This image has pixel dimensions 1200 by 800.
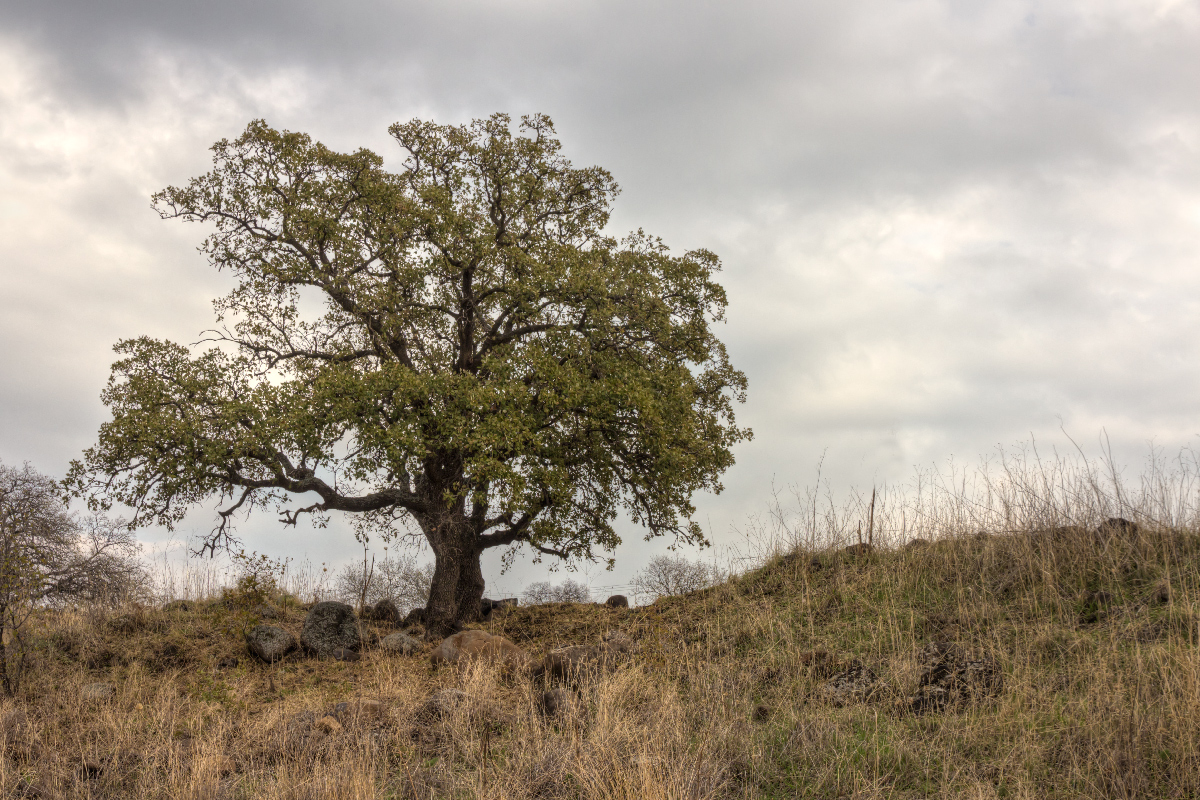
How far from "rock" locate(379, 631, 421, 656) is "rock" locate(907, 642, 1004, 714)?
9.95m

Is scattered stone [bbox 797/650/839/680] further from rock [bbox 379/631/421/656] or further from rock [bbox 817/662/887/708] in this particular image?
rock [bbox 379/631/421/656]

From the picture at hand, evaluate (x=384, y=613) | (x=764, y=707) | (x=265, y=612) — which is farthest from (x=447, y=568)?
(x=764, y=707)

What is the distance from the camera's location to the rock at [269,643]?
609 inches

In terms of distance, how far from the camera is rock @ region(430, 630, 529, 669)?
41.8 feet

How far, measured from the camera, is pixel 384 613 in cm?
1920

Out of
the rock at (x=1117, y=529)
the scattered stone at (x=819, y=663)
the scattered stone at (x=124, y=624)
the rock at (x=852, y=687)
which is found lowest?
the rock at (x=852, y=687)

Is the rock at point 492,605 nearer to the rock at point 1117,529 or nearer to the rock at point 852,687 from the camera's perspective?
the rock at point 852,687

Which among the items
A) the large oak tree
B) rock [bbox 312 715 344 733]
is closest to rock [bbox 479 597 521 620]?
the large oak tree

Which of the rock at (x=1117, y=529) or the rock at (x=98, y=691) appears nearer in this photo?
the rock at (x=1117, y=529)

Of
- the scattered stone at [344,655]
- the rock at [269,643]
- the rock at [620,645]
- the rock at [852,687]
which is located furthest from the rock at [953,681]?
the rock at [269,643]

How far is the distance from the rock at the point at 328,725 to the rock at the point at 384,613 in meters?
10.1

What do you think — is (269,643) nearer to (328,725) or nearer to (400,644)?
(400,644)

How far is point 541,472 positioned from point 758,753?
8.09 m

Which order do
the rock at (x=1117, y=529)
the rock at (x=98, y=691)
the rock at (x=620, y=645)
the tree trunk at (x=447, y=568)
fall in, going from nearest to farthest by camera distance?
the rock at (x=620, y=645), the rock at (x=1117, y=529), the rock at (x=98, y=691), the tree trunk at (x=447, y=568)
